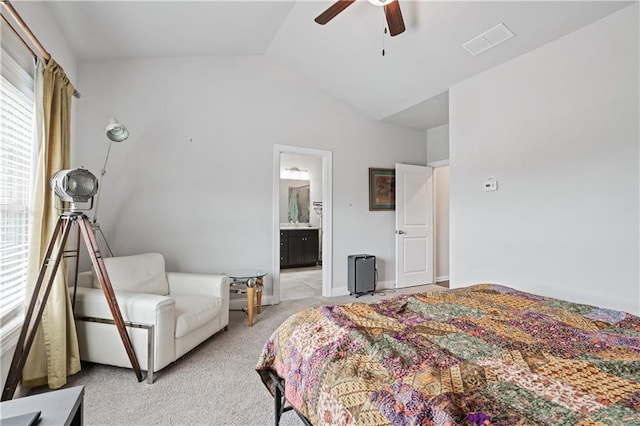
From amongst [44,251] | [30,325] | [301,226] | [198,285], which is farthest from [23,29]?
[301,226]

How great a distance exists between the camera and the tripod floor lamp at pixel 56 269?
1785 millimetres

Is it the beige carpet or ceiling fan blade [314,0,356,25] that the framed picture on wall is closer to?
ceiling fan blade [314,0,356,25]

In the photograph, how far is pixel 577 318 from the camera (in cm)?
152

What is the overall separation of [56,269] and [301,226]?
5.51m

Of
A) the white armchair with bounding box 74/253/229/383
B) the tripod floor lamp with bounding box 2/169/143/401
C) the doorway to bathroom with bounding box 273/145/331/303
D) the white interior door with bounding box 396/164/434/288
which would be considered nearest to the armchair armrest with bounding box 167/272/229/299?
the white armchair with bounding box 74/253/229/383

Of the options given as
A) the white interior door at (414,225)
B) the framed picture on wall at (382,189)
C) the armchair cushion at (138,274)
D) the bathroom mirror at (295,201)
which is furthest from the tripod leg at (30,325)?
the bathroom mirror at (295,201)

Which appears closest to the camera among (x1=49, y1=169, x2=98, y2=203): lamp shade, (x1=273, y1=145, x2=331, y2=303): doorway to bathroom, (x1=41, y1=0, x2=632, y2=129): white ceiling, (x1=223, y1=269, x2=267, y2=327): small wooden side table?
(x1=49, y1=169, x2=98, y2=203): lamp shade

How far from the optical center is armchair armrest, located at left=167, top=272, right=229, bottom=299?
9.71 feet

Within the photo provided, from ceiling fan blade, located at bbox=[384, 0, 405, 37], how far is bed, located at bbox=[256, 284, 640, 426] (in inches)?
78.3

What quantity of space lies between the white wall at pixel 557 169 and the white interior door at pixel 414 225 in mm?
1316

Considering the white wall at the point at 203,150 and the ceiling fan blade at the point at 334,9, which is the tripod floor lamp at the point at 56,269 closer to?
the white wall at the point at 203,150

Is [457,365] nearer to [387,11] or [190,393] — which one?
[190,393]

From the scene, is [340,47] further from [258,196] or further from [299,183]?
[299,183]

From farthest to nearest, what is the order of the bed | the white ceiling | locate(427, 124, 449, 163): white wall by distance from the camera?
locate(427, 124, 449, 163): white wall
the white ceiling
the bed
